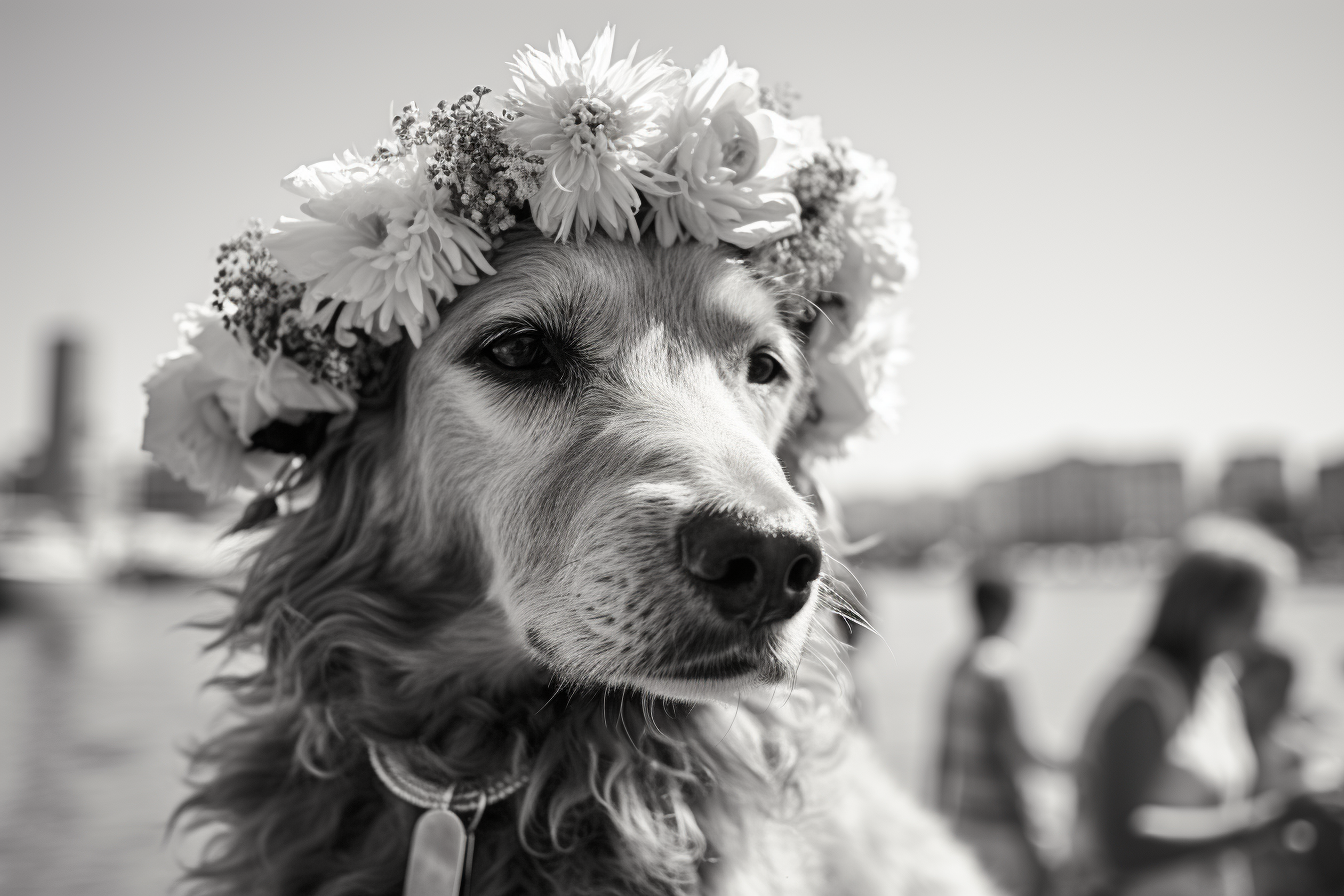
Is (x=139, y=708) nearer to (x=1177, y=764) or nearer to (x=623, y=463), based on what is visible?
(x=1177, y=764)

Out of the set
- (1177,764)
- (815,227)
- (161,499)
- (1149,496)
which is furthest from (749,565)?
(1149,496)

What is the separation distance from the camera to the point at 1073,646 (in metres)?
38.5

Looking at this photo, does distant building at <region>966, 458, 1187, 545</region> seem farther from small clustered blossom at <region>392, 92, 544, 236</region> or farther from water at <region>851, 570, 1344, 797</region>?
small clustered blossom at <region>392, 92, 544, 236</region>

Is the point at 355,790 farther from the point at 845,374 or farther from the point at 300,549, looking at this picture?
the point at 845,374

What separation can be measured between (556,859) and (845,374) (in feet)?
4.64

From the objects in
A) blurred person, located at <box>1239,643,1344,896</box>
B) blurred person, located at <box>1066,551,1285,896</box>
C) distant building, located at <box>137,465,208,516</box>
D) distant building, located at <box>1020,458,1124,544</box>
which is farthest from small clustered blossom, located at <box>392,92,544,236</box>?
distant building, located at <box>1020,458,1124,544</box>

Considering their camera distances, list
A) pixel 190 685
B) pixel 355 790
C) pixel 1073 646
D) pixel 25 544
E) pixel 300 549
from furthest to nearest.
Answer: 1. pixel 25 544
2. pixel 1073 646
3. pixel 190 685
4. pixel 300 549
5. pixel 355 790

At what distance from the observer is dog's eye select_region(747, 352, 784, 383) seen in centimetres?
273

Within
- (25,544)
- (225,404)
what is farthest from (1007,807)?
(25,544)

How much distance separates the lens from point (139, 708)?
70.1ft

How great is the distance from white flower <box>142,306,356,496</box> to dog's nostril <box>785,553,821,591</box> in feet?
3.94

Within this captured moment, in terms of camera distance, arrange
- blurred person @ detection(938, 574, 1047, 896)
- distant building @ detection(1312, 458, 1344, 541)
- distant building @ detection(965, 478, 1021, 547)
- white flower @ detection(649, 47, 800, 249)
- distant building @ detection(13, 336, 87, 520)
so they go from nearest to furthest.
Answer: white flower @ detection(649, 47, 800, 249), blurred person @ detection(938, 574, 1047, 896), distant building @ detection(13, 336, 87, 520), distant building @ detection(1312, 458, 1344, 541), distant building @ detection(965, 478, 1021, 547)

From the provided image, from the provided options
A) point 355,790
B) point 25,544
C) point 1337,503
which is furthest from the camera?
point 1337,503

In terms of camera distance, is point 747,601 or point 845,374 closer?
point 747,601
